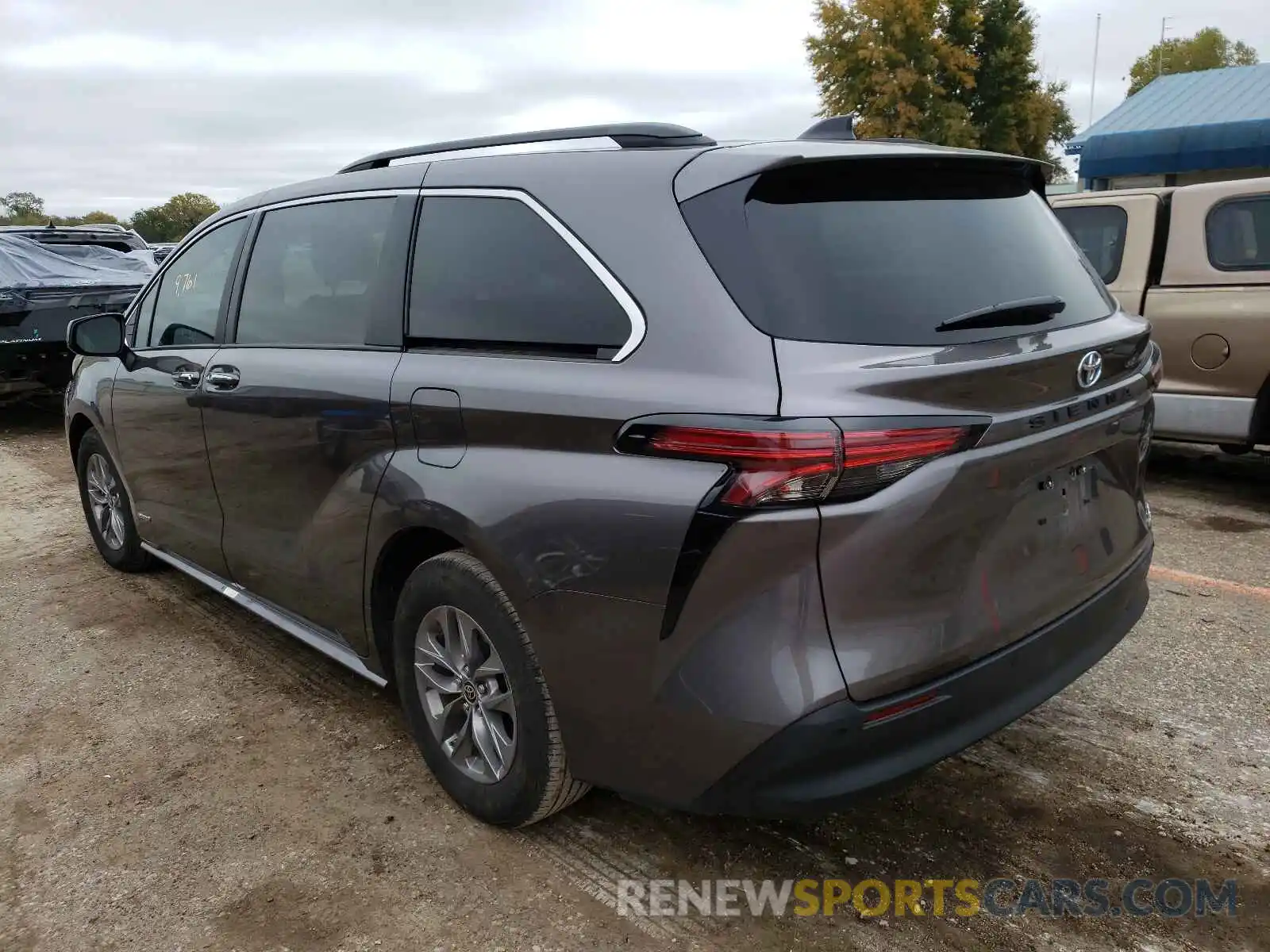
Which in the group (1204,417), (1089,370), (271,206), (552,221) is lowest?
(1204,417)

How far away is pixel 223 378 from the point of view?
355 centimetres

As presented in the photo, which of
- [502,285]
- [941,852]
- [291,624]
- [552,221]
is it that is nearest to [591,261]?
[552,221]

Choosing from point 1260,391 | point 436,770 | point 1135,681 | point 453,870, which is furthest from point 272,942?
point 1260,391

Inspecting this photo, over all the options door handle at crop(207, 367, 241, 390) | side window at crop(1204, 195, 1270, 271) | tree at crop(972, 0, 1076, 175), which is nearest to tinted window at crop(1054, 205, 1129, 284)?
side window at crop(1204, 195, 1270, 271)

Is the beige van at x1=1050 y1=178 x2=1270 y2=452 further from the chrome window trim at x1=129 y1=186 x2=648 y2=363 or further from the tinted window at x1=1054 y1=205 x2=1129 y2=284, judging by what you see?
the chrome window trim at x1=129 y1=186 x2=648 y2=363

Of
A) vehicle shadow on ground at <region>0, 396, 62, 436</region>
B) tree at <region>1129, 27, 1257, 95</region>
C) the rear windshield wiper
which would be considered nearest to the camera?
the rear windshield wiper

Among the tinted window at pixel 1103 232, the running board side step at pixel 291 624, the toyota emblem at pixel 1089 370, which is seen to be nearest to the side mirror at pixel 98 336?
the running board side step at pixel 291 624

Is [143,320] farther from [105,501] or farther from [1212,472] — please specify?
[1212,472]

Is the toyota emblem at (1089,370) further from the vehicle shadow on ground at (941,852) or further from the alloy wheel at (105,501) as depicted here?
the alloy wheel at (105,501)

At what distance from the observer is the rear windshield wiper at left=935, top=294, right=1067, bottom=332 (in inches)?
87.6

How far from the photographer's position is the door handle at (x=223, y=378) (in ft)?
11.4

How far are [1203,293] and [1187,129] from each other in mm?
20039

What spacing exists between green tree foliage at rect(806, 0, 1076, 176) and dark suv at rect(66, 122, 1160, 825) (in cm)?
3414

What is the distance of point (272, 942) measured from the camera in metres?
2.37
